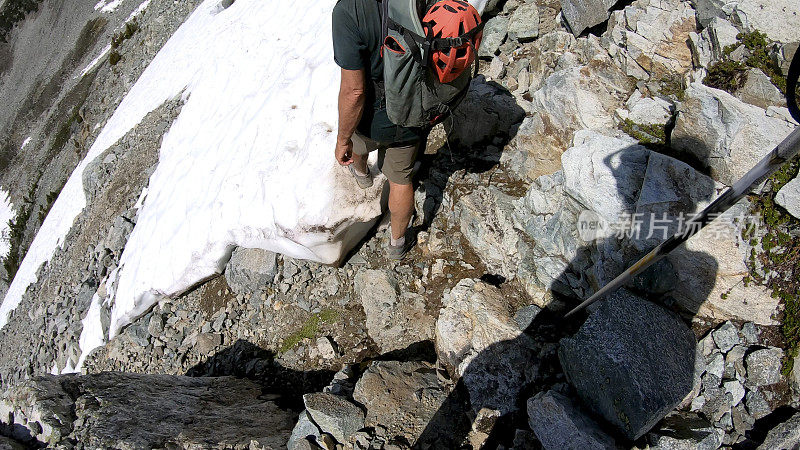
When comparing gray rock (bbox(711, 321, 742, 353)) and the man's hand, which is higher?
the man's hand

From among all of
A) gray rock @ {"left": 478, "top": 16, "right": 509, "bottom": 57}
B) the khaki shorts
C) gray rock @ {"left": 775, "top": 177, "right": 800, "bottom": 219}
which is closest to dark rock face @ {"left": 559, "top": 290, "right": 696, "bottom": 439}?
gray rock @ {"left": 775, "top": 177, "right": 800, "bottom": 219}

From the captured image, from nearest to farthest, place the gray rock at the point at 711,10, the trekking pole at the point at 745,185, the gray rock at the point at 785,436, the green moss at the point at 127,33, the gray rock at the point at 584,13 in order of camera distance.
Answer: the trekking pole at the point at 745,185
the gray rock at the point at 785,436
the gray rock at the point at 711,10
the gray rock at the point at 584,13
the green moss at the point at 127,33

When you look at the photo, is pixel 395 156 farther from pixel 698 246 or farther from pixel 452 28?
pixel 698 246

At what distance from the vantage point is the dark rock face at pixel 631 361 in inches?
136

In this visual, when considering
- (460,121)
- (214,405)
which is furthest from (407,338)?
(460,121)

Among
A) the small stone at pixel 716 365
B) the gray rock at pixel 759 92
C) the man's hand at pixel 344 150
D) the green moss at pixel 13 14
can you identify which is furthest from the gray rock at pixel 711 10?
the green moss at pixel 13 14

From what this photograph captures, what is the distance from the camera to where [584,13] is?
5.94 m

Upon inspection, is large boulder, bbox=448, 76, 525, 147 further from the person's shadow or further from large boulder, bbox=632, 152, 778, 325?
large boulder, bbox=632, 152, 778, 325

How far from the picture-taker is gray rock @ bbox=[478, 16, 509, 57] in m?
6.95

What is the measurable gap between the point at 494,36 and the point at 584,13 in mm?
1422

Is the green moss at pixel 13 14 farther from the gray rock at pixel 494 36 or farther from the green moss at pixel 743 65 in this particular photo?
the green moss at pixel 743 65

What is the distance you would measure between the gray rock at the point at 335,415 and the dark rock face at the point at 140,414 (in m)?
0.49

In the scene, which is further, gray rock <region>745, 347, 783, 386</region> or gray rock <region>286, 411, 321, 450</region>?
gray rock <region>286, 411, 321, 450</region>

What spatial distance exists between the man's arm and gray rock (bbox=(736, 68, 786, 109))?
3719mm
